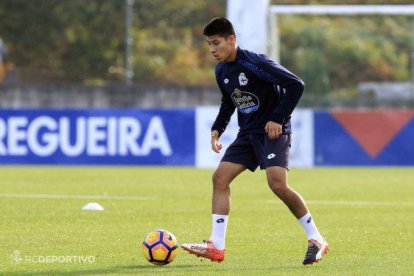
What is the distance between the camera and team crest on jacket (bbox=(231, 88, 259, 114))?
9640mm

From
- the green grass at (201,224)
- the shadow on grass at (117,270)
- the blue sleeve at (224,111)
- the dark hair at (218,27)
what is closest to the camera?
the shadow on grass at (117,270)

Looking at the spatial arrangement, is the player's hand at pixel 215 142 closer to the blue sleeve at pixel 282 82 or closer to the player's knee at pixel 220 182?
the player's knee at pixel 220 182

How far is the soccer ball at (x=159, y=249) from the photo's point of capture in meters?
9.22

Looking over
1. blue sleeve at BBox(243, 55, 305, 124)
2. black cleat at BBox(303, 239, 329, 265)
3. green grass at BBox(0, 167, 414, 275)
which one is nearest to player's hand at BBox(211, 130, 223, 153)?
blue sleeve at BBox(243, 55, 305, 124)

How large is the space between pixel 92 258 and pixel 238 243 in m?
1.81

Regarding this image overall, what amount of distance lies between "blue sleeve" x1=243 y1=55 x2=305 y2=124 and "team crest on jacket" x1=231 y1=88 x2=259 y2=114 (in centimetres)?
23

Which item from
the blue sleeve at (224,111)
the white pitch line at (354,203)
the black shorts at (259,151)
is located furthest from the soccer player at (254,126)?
the white pitch line at (354,203)

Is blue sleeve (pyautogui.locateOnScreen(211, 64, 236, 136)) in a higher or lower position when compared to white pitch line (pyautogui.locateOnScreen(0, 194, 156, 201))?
higher

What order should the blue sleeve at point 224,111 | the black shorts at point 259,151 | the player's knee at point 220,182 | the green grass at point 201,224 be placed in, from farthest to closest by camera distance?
the blue sleeve at point 224,111, the player's knee at point 220,182, the black shorts at point 259,151, the green grass at point 201,224

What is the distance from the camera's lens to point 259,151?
9.64 metres

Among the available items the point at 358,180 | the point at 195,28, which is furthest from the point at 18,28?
the point at 358,180

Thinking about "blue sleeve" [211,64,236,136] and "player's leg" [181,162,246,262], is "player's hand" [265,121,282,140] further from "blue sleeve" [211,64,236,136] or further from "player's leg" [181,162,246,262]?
"blue sleeve" [211,64,236,136]

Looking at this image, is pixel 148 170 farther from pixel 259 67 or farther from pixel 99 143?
pixel 259 67

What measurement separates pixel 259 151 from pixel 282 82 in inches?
25.0
